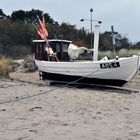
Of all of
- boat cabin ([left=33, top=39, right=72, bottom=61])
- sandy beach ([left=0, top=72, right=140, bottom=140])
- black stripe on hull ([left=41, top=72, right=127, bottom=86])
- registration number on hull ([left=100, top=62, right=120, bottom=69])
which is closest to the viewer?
sandy beach ([left=0, top=72, right=140, bottom=140])

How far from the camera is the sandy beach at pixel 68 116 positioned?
32.6 feet

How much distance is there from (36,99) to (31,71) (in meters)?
17.2

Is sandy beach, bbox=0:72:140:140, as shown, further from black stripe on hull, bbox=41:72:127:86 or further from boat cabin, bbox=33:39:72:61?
boat cabin, bbox=33:39:72:61

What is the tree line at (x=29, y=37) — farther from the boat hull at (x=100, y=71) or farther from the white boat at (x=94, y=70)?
the boat hull at (x=100, y=71)

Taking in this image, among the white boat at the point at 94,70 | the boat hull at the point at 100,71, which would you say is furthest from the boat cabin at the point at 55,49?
the boat hull at the point at 100,71

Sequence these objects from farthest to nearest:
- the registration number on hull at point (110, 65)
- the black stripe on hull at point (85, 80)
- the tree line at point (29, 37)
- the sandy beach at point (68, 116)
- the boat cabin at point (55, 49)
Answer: the tree line at point (29, 37)
the boat cabin at point (55, 49)
the black stripe on hull at point (85, 80)
the registration number on hull at point (110, 65)
the sandy beach at point (68, 116)

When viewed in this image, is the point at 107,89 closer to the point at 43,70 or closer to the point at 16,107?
the point at 43,70

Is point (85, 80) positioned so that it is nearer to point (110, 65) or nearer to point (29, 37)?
point (110, 65)

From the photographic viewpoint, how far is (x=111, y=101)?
16250mm

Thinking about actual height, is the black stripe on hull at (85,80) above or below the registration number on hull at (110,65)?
below

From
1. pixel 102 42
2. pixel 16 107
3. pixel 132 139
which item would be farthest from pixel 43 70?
pixel 102 42

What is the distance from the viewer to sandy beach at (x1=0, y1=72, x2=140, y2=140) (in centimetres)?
992

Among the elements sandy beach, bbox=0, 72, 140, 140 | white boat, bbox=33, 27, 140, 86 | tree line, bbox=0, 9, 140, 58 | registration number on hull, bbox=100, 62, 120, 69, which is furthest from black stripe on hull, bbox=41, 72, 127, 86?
tree line, bbox=0, 9, 140, 58

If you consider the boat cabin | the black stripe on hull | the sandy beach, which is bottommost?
the sandy beach
